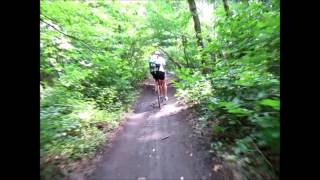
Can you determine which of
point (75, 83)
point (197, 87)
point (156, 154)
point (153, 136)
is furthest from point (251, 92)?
point (75, 83)

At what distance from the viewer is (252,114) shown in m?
4.26

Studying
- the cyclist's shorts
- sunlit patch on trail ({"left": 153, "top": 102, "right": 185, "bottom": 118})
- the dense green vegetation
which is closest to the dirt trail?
the dense green vegetation

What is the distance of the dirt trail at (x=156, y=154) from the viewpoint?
5.06 metres

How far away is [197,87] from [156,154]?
377 centimetres

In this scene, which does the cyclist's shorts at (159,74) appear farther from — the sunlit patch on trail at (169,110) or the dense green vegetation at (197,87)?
the sunlit patch on trail at (169,110)

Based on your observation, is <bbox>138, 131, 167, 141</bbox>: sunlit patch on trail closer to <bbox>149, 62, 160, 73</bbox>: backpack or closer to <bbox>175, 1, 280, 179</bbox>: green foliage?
<bbox>175, 1, 280, 179</bbox>: green foliage

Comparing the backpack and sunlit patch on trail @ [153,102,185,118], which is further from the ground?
the backpack

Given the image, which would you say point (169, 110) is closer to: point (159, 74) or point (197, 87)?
point (197, 87)

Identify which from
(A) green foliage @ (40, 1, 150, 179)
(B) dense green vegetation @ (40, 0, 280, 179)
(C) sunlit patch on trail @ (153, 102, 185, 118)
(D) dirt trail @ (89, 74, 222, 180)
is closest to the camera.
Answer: (B) dense green vegetation @ (40, 0, 280, 179)

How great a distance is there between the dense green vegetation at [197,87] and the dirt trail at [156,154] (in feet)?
1.43

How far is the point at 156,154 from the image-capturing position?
19.6 feet

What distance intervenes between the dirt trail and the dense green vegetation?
0.44 metres

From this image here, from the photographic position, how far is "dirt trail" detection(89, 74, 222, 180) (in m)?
5.06
